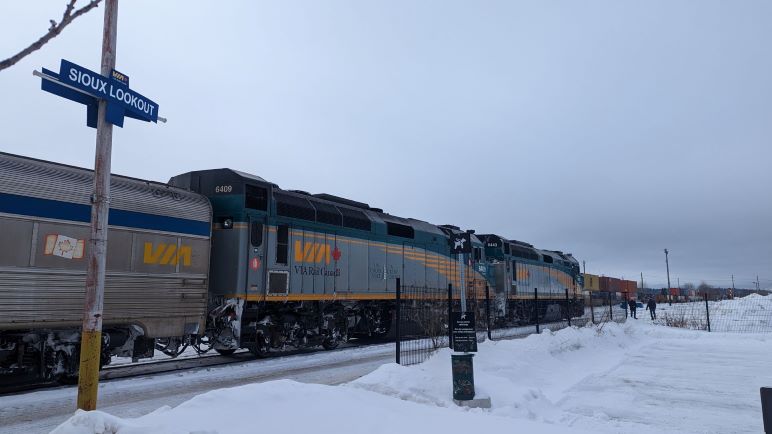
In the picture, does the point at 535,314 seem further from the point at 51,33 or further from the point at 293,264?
the point at 51,33

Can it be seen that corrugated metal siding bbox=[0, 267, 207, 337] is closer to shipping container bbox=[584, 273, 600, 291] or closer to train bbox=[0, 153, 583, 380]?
train bbox=[0, 153, 583, 380]

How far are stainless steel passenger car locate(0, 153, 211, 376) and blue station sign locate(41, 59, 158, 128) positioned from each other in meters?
4.42

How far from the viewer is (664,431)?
285 inches

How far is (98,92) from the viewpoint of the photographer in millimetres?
5383

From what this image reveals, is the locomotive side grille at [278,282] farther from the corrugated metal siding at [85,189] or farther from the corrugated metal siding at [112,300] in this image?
the corrugated metal siding at [85,189]

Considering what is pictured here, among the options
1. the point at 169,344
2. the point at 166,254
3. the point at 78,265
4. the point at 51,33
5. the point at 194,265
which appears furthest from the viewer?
the point at 194,265

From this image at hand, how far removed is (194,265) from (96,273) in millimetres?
6630

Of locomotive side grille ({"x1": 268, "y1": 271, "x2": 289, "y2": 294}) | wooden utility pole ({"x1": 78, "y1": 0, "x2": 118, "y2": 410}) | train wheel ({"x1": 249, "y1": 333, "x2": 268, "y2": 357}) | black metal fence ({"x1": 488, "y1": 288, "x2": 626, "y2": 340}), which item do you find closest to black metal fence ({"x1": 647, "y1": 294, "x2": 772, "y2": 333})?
black metal fence ({"x1": 488, "y1": 288, "x2": 626, "y2": 340})

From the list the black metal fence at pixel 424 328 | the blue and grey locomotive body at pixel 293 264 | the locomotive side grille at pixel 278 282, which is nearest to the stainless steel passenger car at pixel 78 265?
the blue and grey locomotive body at pixel 293 264

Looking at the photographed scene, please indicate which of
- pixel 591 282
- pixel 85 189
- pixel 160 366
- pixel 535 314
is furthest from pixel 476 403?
pixel 591 282

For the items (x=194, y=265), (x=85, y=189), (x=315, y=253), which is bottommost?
(x=194, y=265)

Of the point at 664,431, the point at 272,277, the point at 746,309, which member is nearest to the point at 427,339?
the point at 272,277

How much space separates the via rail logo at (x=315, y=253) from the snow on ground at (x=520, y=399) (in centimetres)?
554

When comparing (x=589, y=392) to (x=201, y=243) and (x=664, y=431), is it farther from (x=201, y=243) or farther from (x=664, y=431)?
(x=201, y=243)
